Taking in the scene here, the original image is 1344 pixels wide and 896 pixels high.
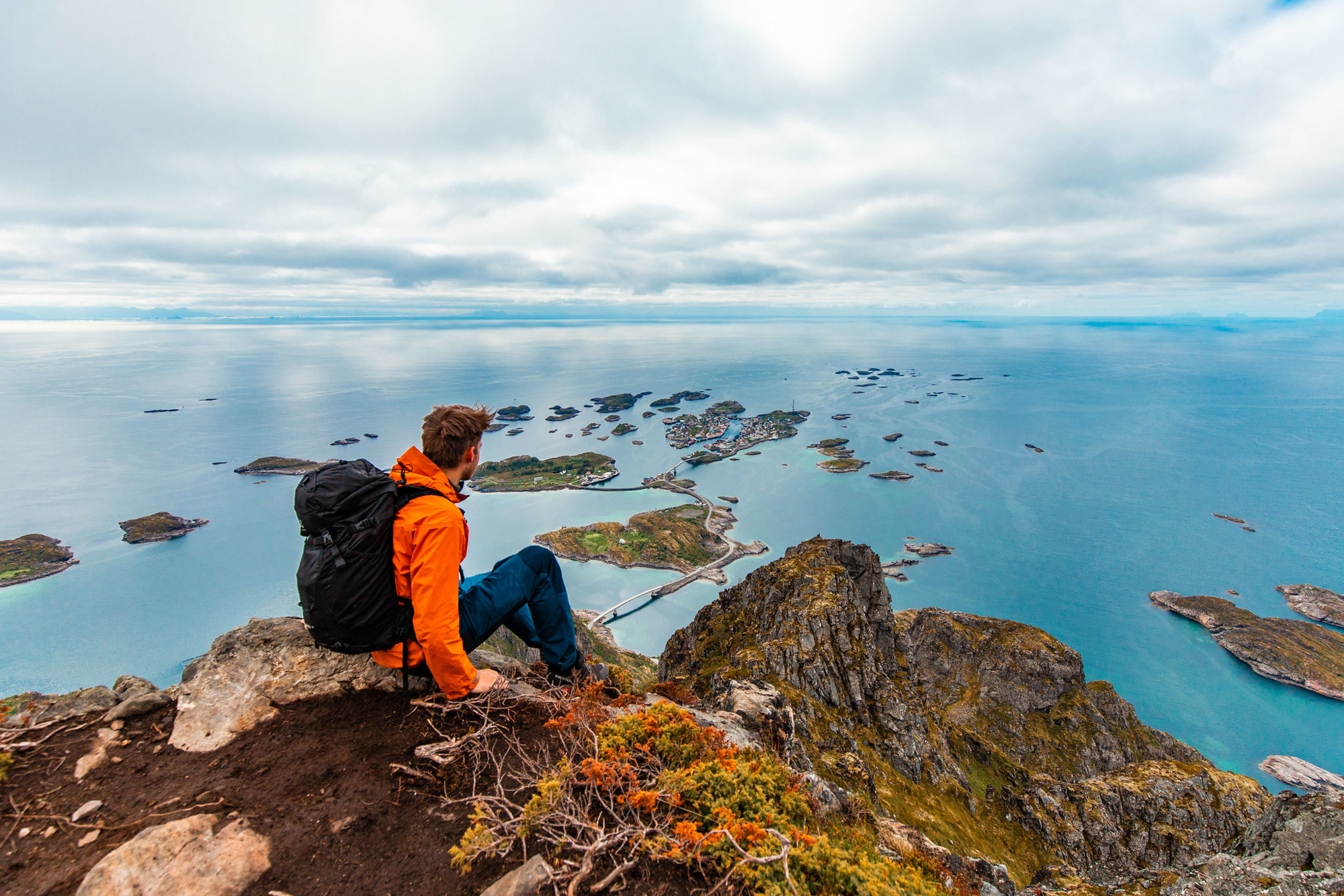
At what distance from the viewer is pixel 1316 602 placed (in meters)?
72.2

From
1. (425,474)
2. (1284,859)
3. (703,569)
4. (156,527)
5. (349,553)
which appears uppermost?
(425,474)

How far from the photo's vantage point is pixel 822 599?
2970 cm

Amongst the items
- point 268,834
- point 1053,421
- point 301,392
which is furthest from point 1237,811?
point 301,392

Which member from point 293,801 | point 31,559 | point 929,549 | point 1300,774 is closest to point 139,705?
point 293,801

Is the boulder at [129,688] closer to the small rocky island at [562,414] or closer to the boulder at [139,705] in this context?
the boulder at [139,705]

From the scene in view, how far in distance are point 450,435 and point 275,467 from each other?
137035 millimetres

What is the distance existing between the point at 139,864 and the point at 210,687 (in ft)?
8.40

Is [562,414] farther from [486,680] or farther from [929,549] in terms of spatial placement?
[486,680]

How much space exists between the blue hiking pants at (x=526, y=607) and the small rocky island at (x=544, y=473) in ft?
353

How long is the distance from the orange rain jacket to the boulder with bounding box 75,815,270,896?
1.77 meters

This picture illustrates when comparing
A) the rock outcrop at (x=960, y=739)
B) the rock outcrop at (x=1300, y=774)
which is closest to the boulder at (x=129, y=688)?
the rock outcrop at (x=960, y=739)

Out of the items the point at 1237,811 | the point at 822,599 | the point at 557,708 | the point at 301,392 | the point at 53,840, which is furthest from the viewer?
the point at 301,392

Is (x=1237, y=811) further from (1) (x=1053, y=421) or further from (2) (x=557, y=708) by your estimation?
(1) (x=1053, y=421)

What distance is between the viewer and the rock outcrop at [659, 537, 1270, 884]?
918 inches
